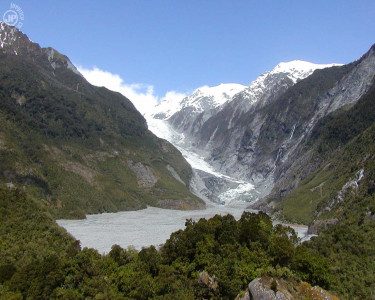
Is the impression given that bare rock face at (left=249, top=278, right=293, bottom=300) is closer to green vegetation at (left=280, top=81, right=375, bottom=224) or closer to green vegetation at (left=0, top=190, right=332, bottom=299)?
green vegetation at (left=0, top=190, right=332, bottom=299)

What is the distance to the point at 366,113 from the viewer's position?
178 m

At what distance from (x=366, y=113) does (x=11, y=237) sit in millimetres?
162923

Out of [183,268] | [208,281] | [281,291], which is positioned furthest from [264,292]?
[183,268]

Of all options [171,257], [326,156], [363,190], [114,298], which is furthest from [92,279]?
[326,156]

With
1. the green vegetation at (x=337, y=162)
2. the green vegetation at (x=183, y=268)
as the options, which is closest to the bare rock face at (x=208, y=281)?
the green vegetation at (x=183, y=268)

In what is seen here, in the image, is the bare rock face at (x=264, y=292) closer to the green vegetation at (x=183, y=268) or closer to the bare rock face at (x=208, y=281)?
the green vegetation at (x=183, y=268)

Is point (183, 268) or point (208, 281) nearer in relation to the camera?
point (208, 281)

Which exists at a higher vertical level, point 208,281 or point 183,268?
point 183,268

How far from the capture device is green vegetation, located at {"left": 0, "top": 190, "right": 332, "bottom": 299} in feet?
124

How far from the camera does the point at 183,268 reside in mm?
43031

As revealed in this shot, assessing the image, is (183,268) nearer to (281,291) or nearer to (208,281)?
(208,281)

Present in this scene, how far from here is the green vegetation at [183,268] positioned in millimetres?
37750

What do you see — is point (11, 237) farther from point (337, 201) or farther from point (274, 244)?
point (337, 201)

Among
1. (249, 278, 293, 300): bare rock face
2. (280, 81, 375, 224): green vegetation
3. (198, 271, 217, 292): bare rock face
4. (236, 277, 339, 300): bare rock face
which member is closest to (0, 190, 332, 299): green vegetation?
(198, 271, 217, 292): bare rock face
